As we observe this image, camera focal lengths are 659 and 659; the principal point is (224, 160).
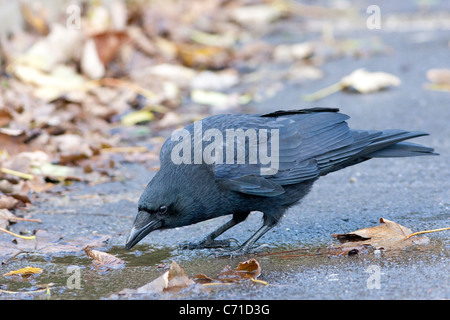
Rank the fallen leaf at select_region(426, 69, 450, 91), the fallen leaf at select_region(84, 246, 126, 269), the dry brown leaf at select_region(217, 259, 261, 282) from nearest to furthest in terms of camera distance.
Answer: the dry brown leaf at select_region(217, 259, 261, 282), the fallen leaf at select_region(84, 246, 126, 269), the fallen leaf at select_region(426, 69, 450, 91)

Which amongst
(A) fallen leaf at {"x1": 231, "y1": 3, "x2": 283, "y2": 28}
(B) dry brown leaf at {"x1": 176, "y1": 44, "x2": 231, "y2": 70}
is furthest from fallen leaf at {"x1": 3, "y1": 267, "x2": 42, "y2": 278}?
(A) fallen leaf at {"x1": 231, "y1": 3, "x2": 283, "y2": 28}

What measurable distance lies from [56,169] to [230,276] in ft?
7.12

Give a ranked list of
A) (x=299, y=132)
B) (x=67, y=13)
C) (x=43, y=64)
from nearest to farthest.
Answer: (x=299, y=132), (x=43, y=64), (x=67, y=13)

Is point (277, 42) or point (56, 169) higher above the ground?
point (277, 42)

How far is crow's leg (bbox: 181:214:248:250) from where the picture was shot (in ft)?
12.3

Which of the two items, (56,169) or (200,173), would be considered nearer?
(200,173)

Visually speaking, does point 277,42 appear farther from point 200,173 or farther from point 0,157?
point 200,173

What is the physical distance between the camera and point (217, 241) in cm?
385

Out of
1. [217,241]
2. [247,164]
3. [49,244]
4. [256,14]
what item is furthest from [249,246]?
[256,14]

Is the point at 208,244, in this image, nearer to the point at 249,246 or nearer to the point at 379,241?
the point at 249,246

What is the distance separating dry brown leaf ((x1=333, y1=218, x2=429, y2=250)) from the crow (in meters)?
0.48

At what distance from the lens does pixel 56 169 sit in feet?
16.0

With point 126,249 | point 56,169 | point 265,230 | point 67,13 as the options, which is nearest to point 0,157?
point 56,169

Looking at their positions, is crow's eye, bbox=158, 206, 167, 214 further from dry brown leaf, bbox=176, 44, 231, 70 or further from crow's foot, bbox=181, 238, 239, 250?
dry brown leaf, bbox=176, 44, 231, 70
